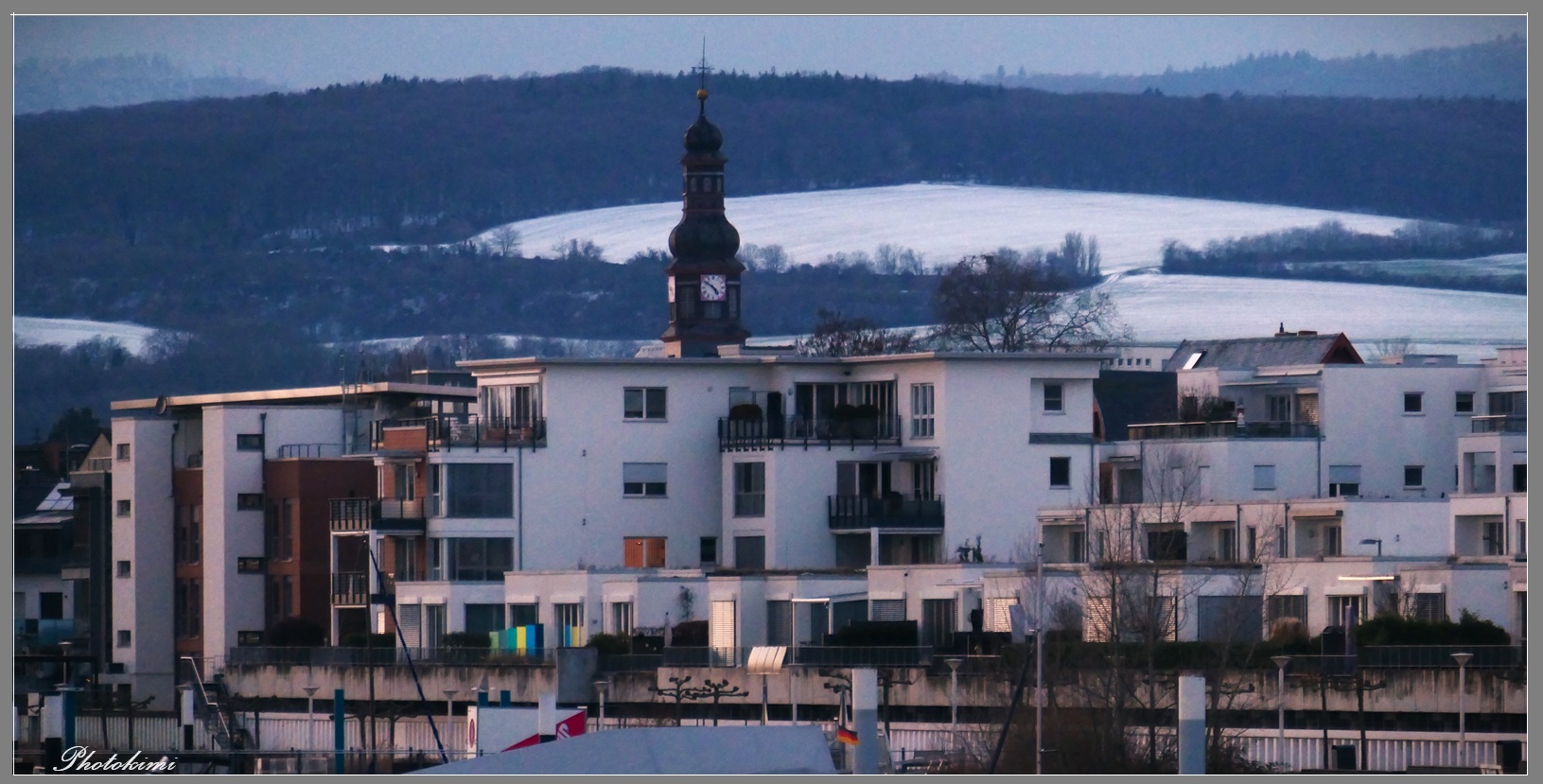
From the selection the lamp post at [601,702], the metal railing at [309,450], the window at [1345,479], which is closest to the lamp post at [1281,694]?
the lamp post at [601,702]

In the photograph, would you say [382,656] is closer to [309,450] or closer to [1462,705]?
[309,450]

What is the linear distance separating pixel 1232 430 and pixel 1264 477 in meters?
1.97

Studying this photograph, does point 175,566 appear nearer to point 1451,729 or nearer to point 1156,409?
point 1156,409

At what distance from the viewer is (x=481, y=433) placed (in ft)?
297

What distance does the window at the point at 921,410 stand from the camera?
289 ft

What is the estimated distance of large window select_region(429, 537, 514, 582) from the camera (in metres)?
87.1

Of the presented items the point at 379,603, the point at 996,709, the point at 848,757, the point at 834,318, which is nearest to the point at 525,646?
the point at 379,603

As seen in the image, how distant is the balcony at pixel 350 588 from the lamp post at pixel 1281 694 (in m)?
38.3

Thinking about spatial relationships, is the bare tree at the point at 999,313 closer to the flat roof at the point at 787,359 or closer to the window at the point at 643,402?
the flat roof at the point at 787,359

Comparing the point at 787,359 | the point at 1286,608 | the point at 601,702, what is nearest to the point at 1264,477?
the point at 787,359

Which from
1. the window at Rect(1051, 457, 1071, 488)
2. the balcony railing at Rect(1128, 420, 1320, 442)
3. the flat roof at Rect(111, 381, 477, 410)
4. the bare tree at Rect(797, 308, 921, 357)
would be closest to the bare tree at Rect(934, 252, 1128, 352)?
the bare tree at Rect(797, 308, 921, 357)

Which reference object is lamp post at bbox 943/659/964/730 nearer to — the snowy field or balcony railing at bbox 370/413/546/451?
balcony railing at bbox 370/413/546/451

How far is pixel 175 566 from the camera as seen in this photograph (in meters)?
98.5

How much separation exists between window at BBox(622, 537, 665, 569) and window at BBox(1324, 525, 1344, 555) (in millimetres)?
21646
